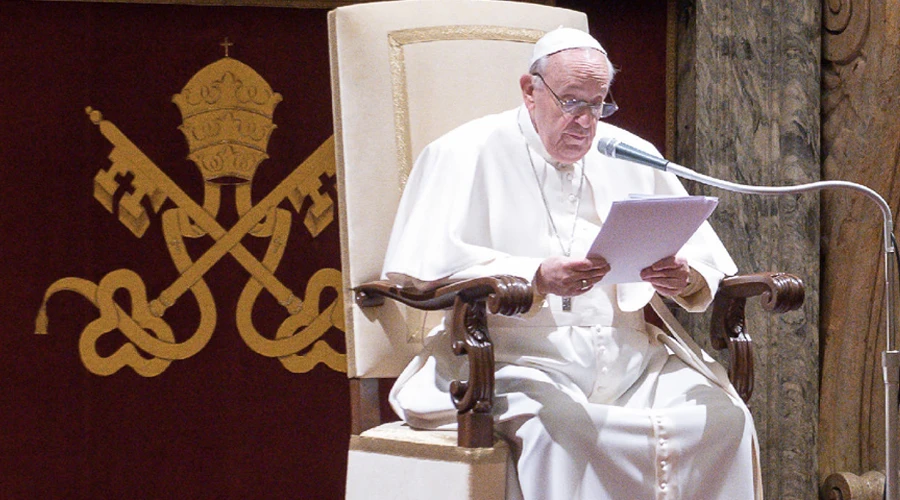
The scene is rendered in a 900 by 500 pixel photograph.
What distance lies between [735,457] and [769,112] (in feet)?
5.54

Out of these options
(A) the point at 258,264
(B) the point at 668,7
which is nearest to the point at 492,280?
(A) the point at 258,264

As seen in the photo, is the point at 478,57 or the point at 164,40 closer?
the point at 478,57

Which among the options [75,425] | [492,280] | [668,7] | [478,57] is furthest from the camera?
[668,7]

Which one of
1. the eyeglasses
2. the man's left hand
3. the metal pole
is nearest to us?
the metal pole

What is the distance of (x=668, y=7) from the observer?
4492 mm

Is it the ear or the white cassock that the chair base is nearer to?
the white cassock

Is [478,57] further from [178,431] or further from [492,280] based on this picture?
[178,431]

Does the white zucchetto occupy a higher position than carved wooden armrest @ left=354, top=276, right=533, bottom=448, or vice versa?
the white zucchetto

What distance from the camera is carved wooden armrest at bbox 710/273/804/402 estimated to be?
2914 millimetres

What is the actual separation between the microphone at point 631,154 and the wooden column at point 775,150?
5.29 ft

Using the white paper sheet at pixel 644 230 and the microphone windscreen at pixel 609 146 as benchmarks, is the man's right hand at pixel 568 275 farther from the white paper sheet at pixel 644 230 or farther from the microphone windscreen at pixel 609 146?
the microphone windscreen at pixel 609 146

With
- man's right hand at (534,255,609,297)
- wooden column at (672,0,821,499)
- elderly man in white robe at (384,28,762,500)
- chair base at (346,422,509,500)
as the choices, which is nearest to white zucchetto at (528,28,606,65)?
elderly man in white robe at (384,28,762,500)

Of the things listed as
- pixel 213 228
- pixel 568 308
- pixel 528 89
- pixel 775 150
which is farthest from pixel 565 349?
pixel 213 228

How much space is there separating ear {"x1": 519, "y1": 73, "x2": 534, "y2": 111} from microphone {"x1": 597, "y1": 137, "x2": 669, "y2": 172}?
54 cm
